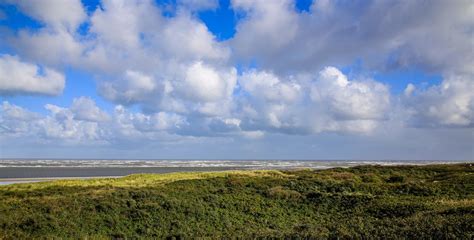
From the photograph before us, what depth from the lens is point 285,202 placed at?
28812mm

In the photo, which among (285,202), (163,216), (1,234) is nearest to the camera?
(1,234)

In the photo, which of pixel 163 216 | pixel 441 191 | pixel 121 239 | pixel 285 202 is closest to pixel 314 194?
pixel 285 202

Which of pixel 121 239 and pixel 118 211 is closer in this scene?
pixel 121 239

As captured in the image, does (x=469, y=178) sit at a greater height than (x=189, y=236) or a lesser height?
greater

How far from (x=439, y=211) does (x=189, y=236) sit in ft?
45.9

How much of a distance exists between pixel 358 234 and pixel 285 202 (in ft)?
48.7

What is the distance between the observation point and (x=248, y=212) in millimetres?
25609

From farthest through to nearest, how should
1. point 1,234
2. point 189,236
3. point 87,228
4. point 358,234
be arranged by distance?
point 87,228, point 189,236, point 1,234, point 358,234

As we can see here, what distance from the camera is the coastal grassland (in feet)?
53.5

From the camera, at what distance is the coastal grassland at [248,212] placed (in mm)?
16312

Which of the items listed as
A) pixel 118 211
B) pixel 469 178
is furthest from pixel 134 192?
pixel 469 178

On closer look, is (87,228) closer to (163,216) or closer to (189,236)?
(163,216)

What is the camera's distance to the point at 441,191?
31047 millimetres

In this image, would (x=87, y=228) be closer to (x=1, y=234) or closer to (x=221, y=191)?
(x=1, y=234)
